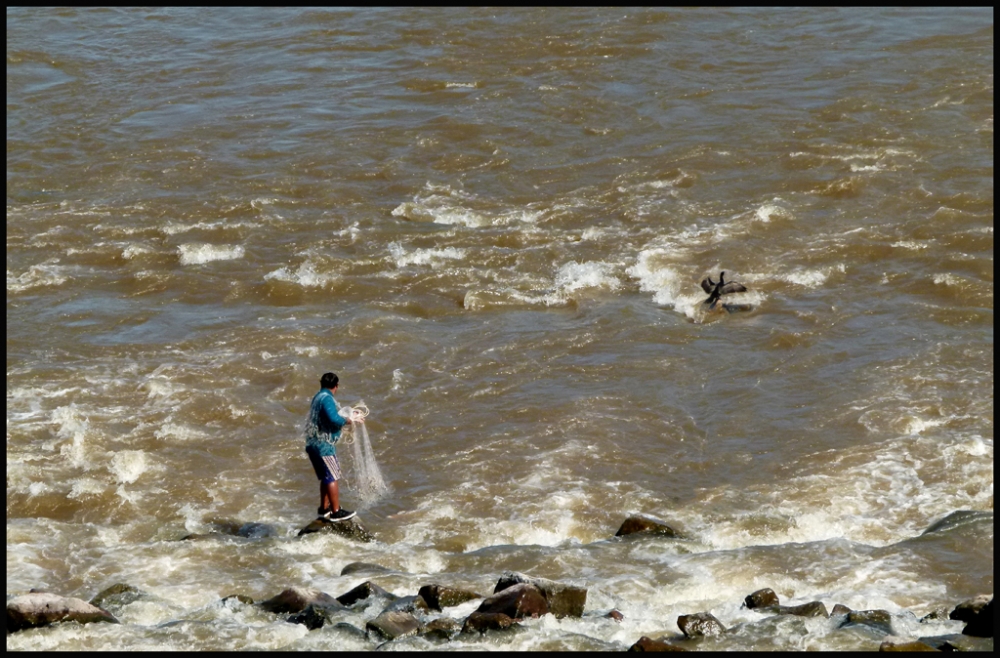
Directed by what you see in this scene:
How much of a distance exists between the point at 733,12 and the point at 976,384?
48.4 ft

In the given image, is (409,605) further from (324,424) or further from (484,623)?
(324,424)

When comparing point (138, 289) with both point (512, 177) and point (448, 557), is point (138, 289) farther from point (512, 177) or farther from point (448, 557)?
point (448, 557)

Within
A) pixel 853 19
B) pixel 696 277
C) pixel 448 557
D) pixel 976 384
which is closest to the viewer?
pixel 448 557

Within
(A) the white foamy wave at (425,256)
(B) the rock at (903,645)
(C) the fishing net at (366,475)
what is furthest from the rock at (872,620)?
(A) the white foamy wave at (425,256)

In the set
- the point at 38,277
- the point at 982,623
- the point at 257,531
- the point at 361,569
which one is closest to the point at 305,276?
the point at 38,277

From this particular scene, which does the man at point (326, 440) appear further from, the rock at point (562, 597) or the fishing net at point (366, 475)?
the rock at point (562, 597)

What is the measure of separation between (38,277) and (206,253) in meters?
2.25

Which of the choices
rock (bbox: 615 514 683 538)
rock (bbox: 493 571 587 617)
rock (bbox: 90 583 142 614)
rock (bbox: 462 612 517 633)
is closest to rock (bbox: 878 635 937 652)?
rock (bbox: 493 571 587 617)

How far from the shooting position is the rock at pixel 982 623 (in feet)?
29.3

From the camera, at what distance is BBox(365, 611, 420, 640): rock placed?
9023 mm

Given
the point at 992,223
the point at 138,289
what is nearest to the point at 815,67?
the point at 992,223

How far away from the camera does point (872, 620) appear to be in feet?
30.0

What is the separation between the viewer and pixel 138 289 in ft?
56.3

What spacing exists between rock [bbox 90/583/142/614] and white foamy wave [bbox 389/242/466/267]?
8.24 meters
